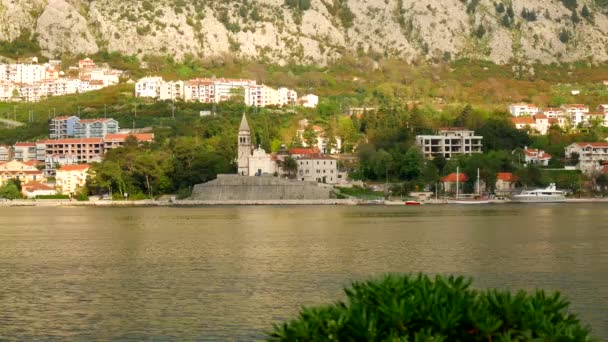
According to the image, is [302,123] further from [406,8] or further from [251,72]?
[406,8]

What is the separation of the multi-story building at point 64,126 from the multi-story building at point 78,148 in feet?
4.85

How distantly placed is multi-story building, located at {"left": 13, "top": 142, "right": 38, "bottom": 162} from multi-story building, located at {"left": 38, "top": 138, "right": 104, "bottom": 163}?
2.76 ft

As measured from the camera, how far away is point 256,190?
237ft

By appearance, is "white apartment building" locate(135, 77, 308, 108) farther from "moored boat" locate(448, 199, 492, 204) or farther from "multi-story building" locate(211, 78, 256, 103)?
"moored boat" locate(448, 199, 492, 204)

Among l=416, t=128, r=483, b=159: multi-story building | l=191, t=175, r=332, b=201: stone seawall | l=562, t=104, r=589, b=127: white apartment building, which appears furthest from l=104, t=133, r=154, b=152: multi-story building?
l=562, t=104, r=589, b=127: white apartment building

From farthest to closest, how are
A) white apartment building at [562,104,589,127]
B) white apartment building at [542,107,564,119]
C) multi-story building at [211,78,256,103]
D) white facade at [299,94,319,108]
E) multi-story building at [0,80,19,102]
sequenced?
multi-story building at [0,80,19,102]
white facade at [299,94,319,108]
multi-story building at [211,78,256,103]
white apartment building at [542,107,564,119]
white apartment building at [562,104,589,127]

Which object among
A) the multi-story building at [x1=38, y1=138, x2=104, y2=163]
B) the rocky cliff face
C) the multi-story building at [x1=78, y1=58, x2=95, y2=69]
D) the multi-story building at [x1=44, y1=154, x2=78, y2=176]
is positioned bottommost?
the multi-story building at [x1=44, y1=154, x2=78, y2=176]

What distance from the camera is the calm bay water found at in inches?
803

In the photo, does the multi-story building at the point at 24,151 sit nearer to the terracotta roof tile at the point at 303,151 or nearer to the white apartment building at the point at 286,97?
the terracotta roof tile at the point at 303,151

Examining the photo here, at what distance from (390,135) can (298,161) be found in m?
8.89

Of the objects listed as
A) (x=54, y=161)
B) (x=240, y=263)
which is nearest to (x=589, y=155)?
(x=54, y=161)

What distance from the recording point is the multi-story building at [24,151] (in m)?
83.9

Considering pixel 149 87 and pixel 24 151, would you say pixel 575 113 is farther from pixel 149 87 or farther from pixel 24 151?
pixel 24 151

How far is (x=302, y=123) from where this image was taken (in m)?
86.3
